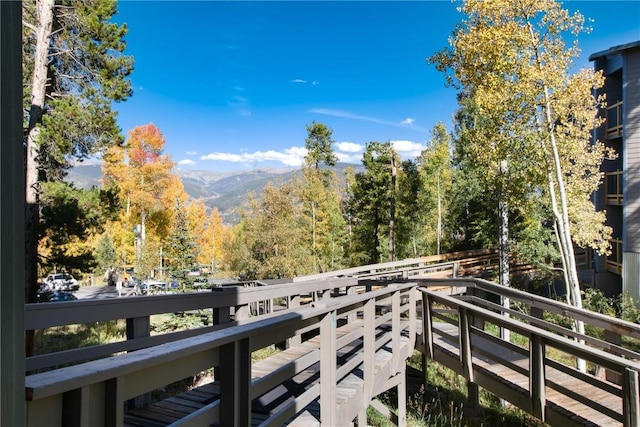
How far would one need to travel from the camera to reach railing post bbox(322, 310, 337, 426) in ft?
9.05

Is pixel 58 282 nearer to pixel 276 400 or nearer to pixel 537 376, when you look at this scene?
pixel 276 400

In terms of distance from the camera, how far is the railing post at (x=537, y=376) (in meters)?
3.89

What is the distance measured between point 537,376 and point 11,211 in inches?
169

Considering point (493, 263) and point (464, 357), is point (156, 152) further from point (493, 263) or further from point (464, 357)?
point (464, 357)

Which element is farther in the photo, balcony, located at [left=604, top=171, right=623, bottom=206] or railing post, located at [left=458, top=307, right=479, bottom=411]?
balcony, located at [left=604, top=171, right=623, bottom=206]

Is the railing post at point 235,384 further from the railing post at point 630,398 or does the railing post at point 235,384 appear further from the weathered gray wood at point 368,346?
the railing post at point 630,398

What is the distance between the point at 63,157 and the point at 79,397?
979cm

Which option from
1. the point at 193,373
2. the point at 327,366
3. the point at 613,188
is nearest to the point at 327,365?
the point at 327,366

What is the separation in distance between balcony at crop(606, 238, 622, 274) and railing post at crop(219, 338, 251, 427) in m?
17.6

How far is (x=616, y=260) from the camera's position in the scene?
1655 centimetres

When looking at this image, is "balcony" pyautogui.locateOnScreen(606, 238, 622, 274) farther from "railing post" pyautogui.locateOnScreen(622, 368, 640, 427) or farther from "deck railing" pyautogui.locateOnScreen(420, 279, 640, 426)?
"railing post" pyautogui.locateOnScreen(622, 368, 640, 427)

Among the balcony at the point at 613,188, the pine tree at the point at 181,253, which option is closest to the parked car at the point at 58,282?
the pine tree at the point at 181,253

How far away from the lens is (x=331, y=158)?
3456 centimetres

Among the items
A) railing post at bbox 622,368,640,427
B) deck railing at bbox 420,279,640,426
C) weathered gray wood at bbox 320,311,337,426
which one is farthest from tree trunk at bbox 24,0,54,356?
railing post at bbox 622,368,640,427
